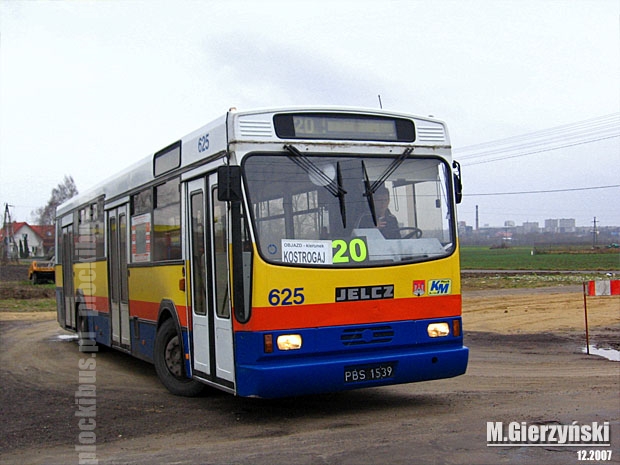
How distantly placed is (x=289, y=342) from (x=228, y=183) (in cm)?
161

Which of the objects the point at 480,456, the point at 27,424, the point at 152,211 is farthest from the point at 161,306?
the point at 480,456

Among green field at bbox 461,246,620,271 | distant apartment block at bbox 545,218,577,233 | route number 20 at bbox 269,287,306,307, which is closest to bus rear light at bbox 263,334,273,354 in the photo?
route number 20 at bbox 269,287,306,307

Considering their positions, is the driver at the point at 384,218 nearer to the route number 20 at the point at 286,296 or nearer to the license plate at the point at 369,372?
the route number 20 at the point at 286,296

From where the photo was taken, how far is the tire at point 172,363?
9.43 m

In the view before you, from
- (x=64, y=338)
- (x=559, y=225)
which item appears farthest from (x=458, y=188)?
(x=559, y=225)

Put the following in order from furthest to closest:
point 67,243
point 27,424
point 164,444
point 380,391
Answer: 1. point 67,243
2. point 380,391
3. point 27,424
4. point 164,444

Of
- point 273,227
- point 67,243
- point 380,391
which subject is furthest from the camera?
point 67,243

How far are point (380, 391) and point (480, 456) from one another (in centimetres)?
356

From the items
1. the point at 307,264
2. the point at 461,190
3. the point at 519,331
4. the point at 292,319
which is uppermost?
the point at 461,190

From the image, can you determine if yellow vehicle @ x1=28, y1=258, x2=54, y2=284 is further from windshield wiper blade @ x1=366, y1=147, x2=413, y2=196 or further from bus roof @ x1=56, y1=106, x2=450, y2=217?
windshield wiper blade @ x1=366, y1=147, x2=413, y2=196

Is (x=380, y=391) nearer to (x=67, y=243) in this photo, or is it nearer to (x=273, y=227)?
(x=273, y=227)

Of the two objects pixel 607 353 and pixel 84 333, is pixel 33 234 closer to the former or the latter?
pixel 84 333

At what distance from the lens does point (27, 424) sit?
27.1 ft

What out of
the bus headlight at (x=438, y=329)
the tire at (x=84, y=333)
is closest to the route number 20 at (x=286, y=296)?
the bus headlight at (x=438, y=329)
